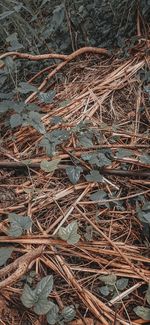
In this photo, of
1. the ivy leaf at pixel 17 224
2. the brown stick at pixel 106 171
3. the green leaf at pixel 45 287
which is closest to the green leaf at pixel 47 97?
the brown stick at pixel 106 171

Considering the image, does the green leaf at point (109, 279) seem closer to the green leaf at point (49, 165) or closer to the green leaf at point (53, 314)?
the green leaf at point (53, 314)

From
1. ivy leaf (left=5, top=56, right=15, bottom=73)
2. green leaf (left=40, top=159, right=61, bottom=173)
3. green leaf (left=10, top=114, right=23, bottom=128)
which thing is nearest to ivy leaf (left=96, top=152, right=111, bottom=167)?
green leaf (left=40, top=159, right=61, bottom=173)

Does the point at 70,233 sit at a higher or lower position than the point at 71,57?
lower

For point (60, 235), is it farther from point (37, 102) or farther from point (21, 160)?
point (37, 102)

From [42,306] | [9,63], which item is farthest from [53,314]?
[9,63]

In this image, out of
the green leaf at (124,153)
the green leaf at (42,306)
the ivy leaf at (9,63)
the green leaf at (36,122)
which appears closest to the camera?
the green leaf at (42,306)

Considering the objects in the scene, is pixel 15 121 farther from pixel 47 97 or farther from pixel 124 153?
pixel 124 153

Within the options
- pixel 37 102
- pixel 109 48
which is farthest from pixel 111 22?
pixel 37 102
